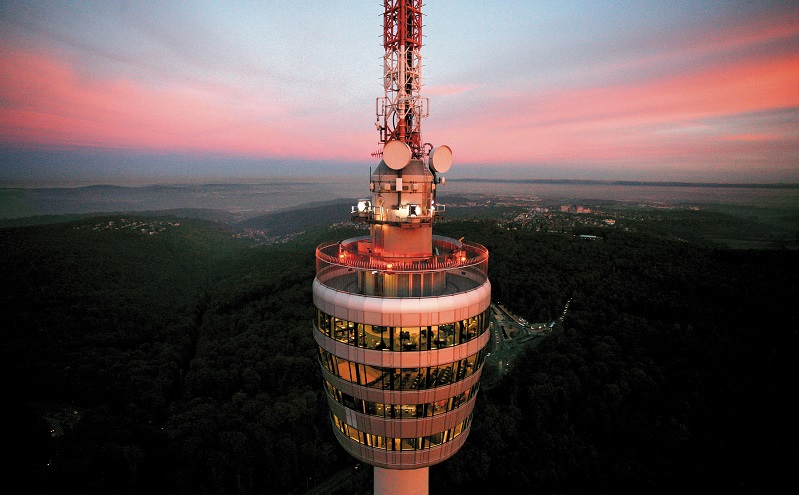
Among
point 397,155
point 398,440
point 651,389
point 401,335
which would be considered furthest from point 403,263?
point 651,389

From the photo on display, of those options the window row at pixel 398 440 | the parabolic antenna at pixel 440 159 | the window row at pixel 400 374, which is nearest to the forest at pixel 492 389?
the window row at pixel 398 440

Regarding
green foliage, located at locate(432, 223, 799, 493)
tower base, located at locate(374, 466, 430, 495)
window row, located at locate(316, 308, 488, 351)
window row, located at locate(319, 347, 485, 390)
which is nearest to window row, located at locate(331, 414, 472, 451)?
window row, located at locate(319, 347, 485, 390)

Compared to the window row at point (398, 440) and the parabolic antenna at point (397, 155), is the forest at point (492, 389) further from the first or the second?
the parabolic antenna at point (397, 155)

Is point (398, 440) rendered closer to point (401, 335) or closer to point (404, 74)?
point (401, 335)

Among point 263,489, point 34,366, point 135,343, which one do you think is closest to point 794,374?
point 263,489

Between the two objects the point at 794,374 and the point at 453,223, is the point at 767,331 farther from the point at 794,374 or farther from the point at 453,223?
the point at 453,223
